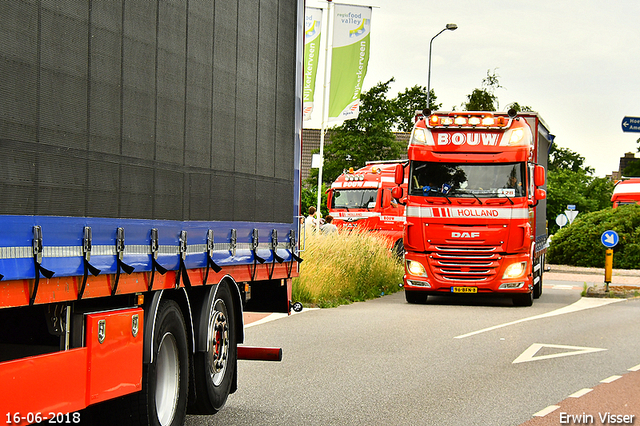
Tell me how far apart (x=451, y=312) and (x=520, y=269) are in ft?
5.52

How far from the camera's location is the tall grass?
17.5 meters

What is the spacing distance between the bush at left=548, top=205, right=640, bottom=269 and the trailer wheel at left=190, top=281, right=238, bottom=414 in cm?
2986

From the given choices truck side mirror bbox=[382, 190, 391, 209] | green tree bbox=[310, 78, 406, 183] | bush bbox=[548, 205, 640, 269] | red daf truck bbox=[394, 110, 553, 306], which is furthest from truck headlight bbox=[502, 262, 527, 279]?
green tree bbox=[310, 78, 406, 183]

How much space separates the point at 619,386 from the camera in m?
8.89

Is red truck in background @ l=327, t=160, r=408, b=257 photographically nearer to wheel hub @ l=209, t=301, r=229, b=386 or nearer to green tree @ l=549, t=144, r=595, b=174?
wheel hub @ l=209, t=301, r=229, b=386

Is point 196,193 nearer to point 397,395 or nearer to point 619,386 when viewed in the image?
point 397,395

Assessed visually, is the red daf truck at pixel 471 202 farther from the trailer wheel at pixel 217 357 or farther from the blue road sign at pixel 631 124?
the trailer wheel at pixel 217 357

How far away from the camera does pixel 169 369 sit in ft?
20.1

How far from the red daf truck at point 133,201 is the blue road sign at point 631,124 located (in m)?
7.68

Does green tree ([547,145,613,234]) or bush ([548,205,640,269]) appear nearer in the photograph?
bush ([548,205,640,269])

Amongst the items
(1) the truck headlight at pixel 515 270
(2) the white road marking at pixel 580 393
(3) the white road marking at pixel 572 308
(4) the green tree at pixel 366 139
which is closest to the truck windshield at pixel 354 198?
(3) the white road marking at pixel 572 308

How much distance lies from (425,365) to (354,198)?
765 inches

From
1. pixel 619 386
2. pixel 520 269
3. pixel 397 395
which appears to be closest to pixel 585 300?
pixel 520 269

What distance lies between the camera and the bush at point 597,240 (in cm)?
3494
